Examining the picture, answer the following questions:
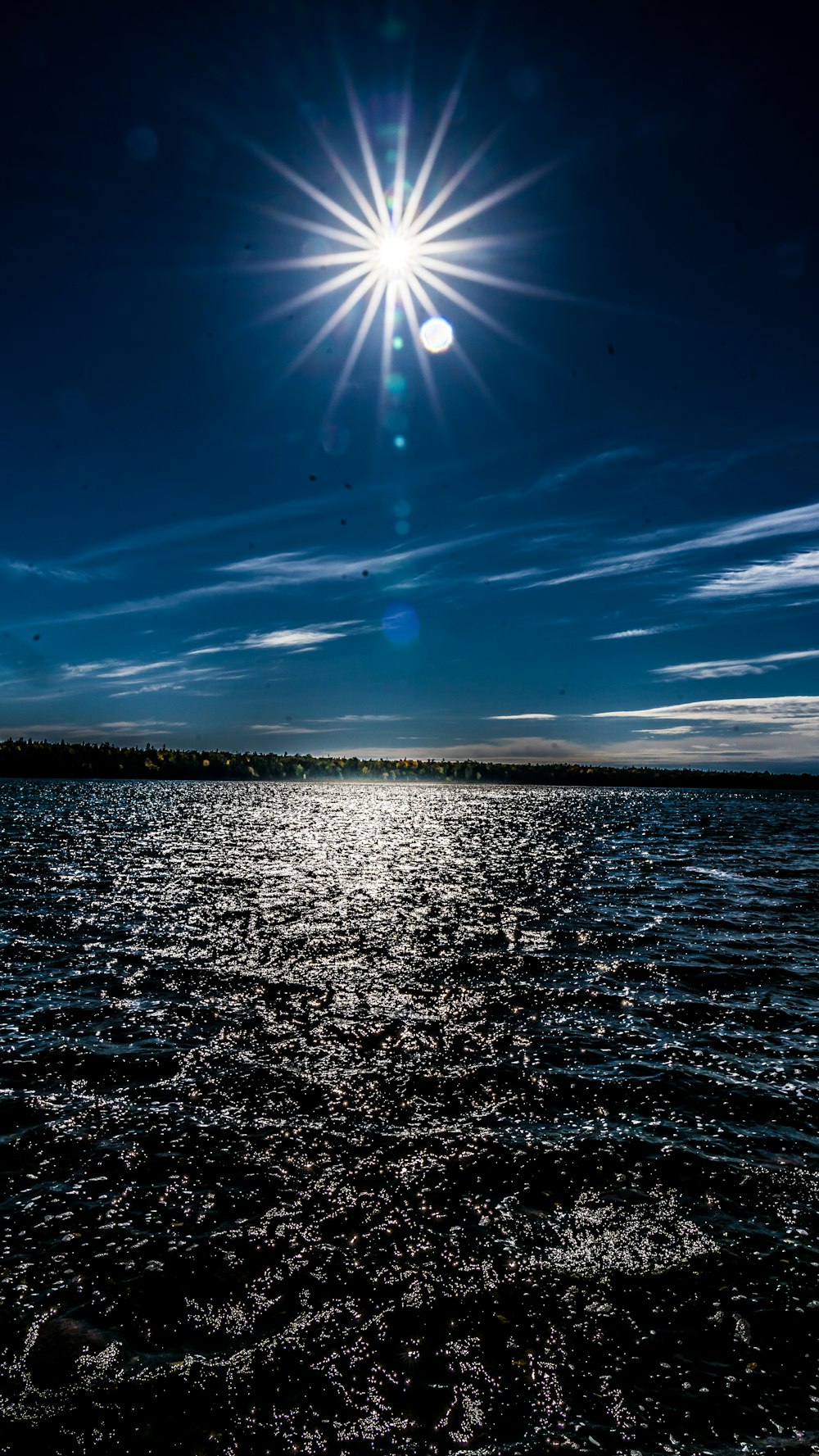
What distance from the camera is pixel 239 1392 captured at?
5.93 m

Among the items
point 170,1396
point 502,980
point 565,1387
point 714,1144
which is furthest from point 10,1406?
point 502,980

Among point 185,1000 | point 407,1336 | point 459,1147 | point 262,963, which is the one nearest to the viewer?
point 407,1336

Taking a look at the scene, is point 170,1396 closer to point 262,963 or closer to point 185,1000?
point 185,1000

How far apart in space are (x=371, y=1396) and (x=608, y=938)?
19.8 m

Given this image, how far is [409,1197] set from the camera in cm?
882

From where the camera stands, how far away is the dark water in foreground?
5875 millimetres

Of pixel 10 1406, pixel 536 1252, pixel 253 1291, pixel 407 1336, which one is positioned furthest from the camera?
pixel 536 1252

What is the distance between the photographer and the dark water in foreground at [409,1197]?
5875mm

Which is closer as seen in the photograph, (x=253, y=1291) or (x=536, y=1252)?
(x=253, y=1291)

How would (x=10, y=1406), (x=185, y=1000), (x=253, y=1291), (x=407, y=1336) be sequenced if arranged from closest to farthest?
(x=10, y=1406) < (x=407, y=1336) < (x=253, y=1291) < (x=185, y=1000)

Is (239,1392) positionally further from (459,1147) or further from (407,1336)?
(459,1147)

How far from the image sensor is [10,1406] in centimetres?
579

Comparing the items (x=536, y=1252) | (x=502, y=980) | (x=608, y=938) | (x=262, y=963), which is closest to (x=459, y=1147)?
(x=536, y=1252)

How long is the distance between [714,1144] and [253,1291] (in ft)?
22.1
